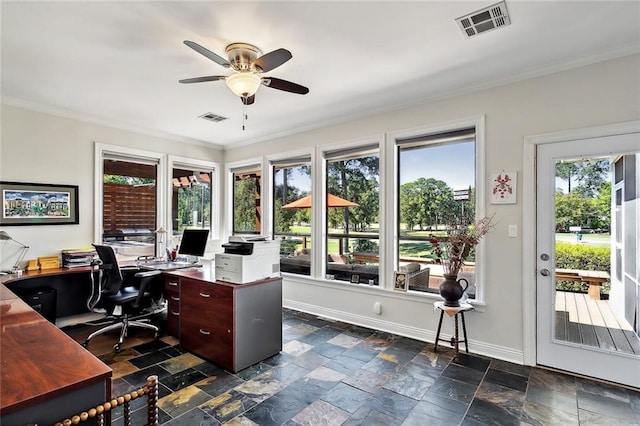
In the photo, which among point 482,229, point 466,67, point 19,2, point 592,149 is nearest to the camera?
point 19,2

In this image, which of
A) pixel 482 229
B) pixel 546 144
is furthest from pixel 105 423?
pixel 546 144

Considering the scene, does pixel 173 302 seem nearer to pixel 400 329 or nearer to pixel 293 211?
pixel 293 211

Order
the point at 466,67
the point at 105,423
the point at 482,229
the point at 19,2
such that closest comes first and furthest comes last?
1. the point at 105,423
2. the point at 19,2
3. the point at 466,67
4. the point at 482,229

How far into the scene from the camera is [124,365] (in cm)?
294

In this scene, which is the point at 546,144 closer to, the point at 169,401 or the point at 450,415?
the point at 450,415

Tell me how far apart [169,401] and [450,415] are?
1.98 metres

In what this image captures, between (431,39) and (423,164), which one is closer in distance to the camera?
(431,39)

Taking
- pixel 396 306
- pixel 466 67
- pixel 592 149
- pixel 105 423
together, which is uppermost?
pixel 466 67

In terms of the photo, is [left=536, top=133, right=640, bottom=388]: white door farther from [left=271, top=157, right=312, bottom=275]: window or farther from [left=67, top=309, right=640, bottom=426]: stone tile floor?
[left=271, top=157, right=312, bottom=275]: window

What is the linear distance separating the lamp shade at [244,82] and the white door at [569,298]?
255cm

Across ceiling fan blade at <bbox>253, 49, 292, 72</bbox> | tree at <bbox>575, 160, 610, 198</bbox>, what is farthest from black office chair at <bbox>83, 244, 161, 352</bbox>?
tree at <bbox>575, 160, 610, 198</bbox>

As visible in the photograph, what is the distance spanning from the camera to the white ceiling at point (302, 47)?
83.0 inches

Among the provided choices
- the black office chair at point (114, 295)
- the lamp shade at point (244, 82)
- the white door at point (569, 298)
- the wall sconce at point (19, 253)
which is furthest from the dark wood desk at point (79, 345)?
the white door at point (569, 298)

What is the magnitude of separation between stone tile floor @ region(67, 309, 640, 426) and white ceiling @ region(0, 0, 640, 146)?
104 inches
